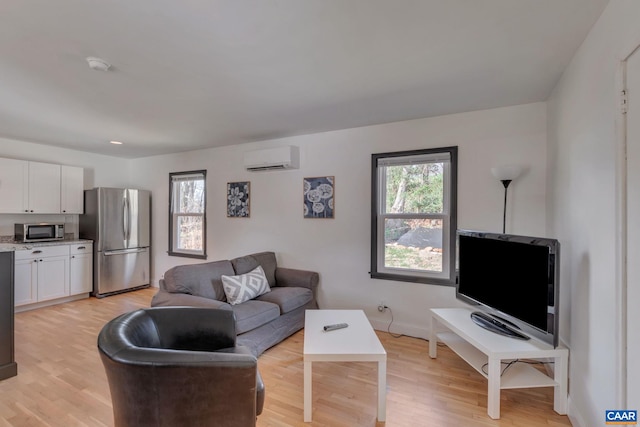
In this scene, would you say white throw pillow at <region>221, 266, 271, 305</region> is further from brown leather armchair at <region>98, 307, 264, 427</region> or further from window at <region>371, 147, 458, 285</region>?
brown leather armchair at <region>98, 307, 264, 427</region>

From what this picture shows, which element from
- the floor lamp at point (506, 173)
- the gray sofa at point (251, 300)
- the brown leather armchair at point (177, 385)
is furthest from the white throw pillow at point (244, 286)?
the floor lamp at point (506, 173)

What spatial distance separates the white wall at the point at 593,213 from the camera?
1378mm

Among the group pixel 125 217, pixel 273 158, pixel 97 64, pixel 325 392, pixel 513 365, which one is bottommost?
pixel 325 392

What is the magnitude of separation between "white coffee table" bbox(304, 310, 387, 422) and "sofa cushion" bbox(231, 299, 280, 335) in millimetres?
518

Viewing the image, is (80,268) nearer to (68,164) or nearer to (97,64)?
(68,164)

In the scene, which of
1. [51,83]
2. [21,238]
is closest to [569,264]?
[51,83]

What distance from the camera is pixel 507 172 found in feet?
8.30

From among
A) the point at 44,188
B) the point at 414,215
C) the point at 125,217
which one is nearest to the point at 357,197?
the point at 414,215

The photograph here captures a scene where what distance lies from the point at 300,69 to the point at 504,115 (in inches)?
80.5

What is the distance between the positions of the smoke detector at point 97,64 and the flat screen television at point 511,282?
10.1 ft

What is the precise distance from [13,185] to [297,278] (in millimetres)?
4094

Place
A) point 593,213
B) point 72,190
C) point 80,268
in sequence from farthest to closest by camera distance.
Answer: point 72,190
point 80,268
point 593,213

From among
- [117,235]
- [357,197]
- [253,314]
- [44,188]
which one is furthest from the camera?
[117,235]

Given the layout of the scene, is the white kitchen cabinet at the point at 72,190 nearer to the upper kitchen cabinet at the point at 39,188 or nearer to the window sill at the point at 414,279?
the upper kitchen cabinet at the point at 39,188
